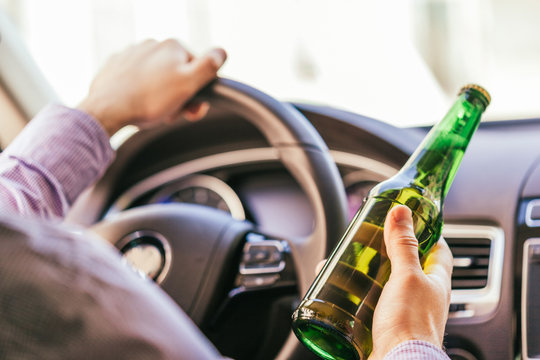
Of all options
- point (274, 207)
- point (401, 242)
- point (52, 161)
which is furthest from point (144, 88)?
point (401, 242)

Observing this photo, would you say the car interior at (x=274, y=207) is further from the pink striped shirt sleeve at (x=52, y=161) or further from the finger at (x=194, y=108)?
the pink striped shirt sleeve at (x=52, y=161)

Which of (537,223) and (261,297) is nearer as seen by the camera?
(537,223)

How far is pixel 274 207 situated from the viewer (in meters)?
1.11

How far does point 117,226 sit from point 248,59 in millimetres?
1174

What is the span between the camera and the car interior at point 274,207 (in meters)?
0.73

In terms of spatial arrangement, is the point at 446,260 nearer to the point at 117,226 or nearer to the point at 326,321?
the point at 326,321

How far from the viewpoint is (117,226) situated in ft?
3.12

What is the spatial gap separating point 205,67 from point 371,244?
373 millimetres

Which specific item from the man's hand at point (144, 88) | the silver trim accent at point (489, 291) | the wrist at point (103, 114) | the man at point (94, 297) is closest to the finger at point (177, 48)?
the man's hand at point (144, 88)

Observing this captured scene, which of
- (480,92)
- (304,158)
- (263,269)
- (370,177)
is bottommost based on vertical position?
(263,269)

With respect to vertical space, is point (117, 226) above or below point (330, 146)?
below

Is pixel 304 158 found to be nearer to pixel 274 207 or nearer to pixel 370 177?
pixel 370 177

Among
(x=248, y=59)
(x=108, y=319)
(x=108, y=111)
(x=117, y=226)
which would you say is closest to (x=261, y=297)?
(x=117, y=226)

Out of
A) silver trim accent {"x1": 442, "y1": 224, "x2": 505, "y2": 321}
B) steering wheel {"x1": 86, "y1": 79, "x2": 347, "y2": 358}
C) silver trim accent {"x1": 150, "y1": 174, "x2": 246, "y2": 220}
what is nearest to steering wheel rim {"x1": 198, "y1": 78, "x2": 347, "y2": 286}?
steering wheel {"x1": 86, "y1": 79, "x2": 347, "y2": 358}
